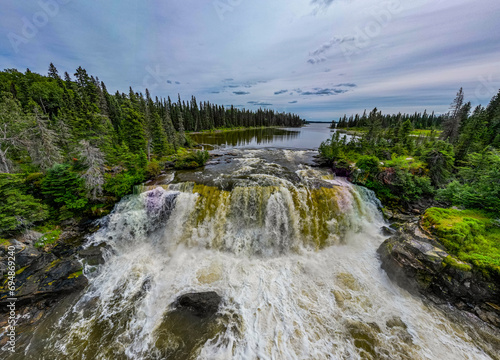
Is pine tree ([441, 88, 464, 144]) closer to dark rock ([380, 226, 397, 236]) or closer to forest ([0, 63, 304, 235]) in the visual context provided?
dark rock ([380, 226, 397, 236])

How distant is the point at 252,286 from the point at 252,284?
14 centimetres

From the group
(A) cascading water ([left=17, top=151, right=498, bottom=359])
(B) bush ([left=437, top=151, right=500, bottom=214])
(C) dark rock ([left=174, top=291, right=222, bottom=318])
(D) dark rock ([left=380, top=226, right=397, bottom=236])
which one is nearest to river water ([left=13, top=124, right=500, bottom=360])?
(A) cascading water ([left=17, top=151, right=498, bottom=359])

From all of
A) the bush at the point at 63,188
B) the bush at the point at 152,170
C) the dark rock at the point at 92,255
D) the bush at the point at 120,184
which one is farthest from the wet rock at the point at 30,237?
the bush at the point at 152,170

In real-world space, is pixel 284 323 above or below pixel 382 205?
below

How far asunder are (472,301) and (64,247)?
22870 millimetres

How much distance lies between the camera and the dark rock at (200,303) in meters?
8.45

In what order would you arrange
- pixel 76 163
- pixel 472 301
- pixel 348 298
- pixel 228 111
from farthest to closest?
pixel 228 111, pixel 76 163, pixel 348 298, pixel 472 301

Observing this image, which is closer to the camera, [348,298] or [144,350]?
[144,350]

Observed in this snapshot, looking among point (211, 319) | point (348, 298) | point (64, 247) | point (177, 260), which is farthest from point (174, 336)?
point (64, 247)

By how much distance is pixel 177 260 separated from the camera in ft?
38.1

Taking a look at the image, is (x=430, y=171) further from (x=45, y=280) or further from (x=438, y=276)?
(x=45, y=280)

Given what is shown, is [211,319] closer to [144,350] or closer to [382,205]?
[144,350]

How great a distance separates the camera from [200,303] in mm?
8672

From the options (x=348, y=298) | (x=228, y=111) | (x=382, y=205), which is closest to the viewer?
(x=348, y=298)
